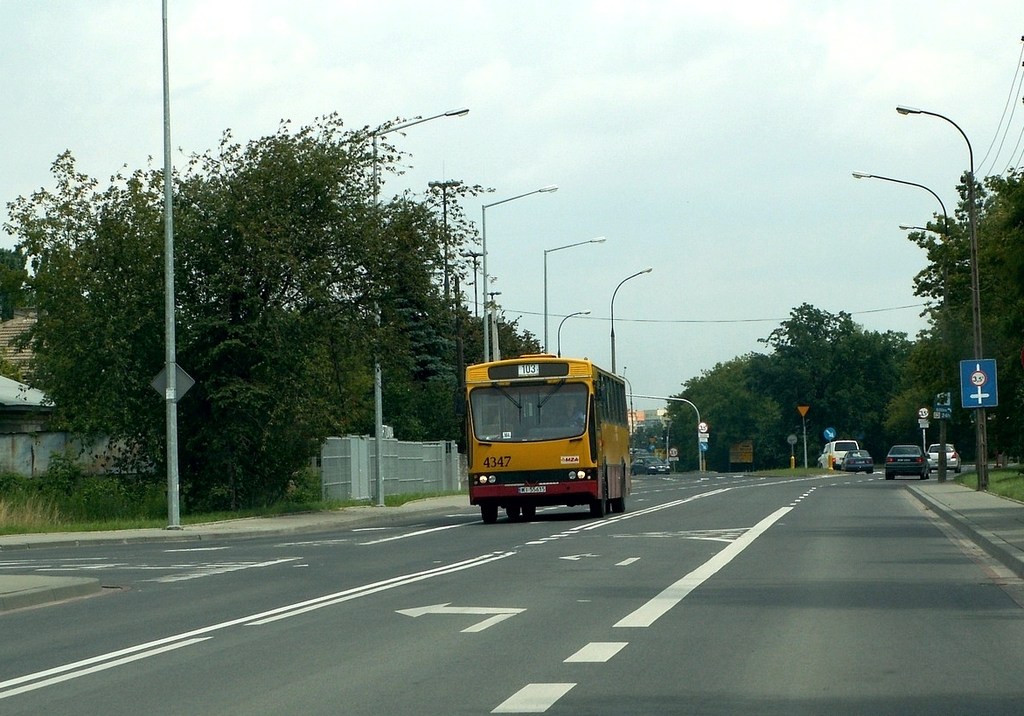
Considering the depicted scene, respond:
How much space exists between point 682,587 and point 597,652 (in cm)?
503

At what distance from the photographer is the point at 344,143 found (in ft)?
Answer: 118

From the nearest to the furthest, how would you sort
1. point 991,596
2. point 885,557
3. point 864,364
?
1. point 991,596
2. point 885,557
3. point 864,364

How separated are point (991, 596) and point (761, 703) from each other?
6671 millimetres

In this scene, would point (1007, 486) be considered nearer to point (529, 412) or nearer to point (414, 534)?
point (529, 412)

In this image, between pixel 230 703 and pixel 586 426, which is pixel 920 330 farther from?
pixel 230 703

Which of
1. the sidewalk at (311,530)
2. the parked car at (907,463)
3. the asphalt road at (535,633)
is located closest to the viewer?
the asphalt road at (535,633)

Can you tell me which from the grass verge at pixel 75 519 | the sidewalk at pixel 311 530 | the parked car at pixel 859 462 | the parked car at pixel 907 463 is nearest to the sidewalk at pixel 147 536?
the sidewalk at pixel 311 530

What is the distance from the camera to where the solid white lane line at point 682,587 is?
12395 millimetres

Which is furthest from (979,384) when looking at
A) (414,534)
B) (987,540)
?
(987,540)

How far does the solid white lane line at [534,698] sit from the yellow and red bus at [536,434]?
869 inches

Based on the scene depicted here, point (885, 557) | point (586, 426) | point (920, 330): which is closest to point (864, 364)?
point (920, 330)

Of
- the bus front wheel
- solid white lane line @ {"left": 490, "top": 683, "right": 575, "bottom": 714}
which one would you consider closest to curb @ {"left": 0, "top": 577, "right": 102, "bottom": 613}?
solid white lane line @ {"left": 490, "top": 683, "right": 575, "bottom": 714}

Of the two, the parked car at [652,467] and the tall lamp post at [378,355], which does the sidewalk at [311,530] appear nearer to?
the tall lamp post at [378,355]

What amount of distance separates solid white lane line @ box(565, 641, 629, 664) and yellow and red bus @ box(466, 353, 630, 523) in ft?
66.1
